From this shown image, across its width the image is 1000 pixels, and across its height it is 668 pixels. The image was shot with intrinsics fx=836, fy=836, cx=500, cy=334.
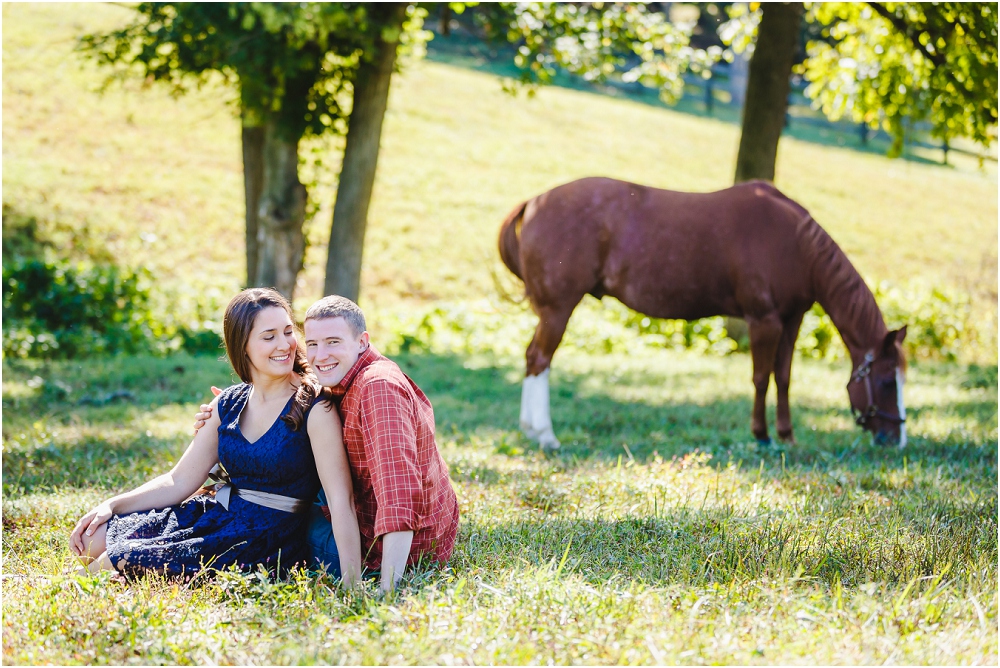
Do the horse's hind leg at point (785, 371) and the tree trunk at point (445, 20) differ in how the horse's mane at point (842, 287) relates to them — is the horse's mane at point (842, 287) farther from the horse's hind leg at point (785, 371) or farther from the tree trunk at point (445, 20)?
the tree trunk at point (445, 20)

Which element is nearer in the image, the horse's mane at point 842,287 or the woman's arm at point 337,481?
the woman's arm at point 337,481

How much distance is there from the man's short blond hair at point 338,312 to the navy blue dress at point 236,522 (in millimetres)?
427

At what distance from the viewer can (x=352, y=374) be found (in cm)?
349

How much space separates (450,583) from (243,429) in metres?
1.12

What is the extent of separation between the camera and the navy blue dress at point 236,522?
11.6ft

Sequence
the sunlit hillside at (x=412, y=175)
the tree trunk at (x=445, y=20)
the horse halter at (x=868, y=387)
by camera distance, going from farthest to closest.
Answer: the sunlit hillside at (x=412, y=175) < the tree trunk at (x=445, y=20) < the horse halter at (x=868, y=387)

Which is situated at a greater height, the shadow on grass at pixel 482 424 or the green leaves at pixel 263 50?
the green leaves at pixel 263 50

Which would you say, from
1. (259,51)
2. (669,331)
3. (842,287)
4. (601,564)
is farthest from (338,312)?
(669,331)

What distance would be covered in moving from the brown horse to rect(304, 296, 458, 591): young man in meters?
3.22

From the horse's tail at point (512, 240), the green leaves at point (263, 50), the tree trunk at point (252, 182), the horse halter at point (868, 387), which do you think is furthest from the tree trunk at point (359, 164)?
the horse halter at point (868, 387)

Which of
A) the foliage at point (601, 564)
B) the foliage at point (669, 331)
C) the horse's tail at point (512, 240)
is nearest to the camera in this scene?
the foliage at point (601, 564)

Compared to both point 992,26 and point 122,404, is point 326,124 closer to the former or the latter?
point 122,404

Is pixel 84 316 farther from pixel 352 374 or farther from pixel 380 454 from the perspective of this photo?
pixel 380 454

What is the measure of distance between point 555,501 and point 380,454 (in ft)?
6.22
